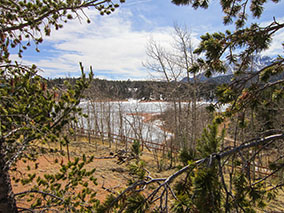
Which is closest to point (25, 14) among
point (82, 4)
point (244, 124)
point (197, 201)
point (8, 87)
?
point (82, 4)

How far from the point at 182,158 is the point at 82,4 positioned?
236cm

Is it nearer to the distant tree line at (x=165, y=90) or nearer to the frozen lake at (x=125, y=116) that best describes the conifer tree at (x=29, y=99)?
the distant tree line at (x=165, y=90)

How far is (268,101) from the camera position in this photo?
2.11 meters

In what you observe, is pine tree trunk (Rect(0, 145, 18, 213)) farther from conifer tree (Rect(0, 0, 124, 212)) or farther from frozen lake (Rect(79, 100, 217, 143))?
frozen lake (Rect(79, 100, 217, 143))

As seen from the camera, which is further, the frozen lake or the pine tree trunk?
the frozen lake

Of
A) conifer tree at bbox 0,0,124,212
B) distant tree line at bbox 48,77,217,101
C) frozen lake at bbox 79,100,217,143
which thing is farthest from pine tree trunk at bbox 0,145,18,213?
frozen lake at bbox 79,100,217,143

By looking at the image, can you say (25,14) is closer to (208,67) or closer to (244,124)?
(208,67)

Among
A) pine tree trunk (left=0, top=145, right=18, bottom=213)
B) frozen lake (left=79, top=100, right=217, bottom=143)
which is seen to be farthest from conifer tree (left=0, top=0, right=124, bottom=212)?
frozen lake (left=79, top=100, right=217, bottom=143)

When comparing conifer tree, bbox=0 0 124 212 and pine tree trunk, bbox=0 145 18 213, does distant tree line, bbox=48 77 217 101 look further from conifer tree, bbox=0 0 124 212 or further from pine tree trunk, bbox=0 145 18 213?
pine tree trunk, bbox=0 145 18 213

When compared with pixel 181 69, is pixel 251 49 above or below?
below

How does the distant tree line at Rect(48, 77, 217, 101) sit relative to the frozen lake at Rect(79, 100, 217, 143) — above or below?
above

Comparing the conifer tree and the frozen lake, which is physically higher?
the conifer tree

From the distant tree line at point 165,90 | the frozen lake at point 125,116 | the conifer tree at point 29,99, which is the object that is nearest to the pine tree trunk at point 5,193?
the conifer tree at point 29,99

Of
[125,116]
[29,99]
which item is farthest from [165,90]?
[125,116]
